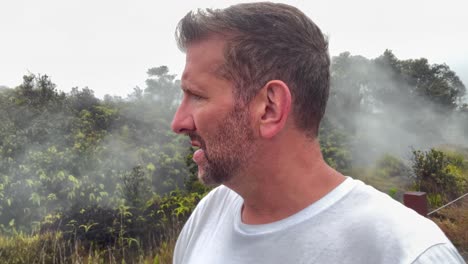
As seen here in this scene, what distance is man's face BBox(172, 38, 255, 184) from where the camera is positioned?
113 centimetres

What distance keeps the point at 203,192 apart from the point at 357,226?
5.11m

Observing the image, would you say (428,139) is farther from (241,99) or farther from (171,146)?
(241,99)

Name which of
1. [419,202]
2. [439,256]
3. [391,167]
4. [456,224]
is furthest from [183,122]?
[391,167]

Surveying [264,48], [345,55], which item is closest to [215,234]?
[264,48]

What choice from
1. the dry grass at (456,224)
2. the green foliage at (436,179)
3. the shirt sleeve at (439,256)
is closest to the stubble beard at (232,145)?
the shirt sleeve at (439,256)

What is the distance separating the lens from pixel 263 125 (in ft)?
3.72

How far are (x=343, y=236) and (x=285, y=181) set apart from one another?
24cm

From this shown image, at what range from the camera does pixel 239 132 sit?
44.6 inches

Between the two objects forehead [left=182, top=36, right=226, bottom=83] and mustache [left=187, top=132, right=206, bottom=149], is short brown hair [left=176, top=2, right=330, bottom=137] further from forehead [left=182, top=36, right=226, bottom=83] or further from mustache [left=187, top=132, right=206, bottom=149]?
mustache [left=187, top=132, right=206, bottom=149]

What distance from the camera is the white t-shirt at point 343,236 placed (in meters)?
0.92

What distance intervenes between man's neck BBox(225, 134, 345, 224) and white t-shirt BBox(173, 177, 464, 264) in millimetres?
39

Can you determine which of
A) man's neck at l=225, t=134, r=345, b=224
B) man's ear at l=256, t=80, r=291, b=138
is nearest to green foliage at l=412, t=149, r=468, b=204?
man's neck at l=225, t=134, r=345, b=224

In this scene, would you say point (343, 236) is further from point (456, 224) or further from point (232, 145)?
point (456, 224)

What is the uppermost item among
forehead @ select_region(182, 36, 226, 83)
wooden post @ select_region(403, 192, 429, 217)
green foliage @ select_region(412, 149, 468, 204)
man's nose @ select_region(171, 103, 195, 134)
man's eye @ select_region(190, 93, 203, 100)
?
forehead @ select_region(182, 36, 226, 83)
